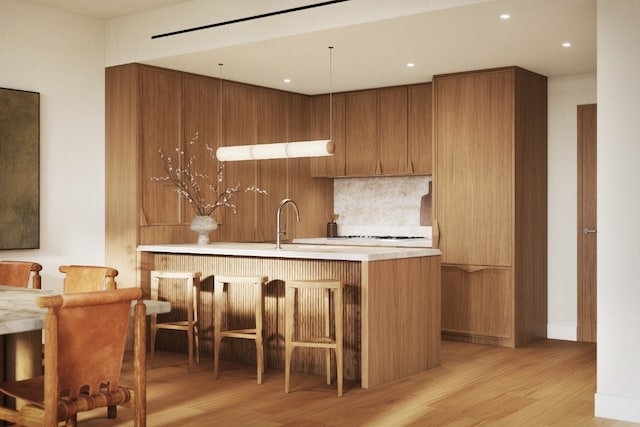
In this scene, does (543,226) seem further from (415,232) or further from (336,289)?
(336,289)

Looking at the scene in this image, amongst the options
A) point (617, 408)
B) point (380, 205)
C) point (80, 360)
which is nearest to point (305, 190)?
point (380, 205)

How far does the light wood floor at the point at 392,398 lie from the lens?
437 centimetres

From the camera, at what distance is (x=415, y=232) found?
813cm

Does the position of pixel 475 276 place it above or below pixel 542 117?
below

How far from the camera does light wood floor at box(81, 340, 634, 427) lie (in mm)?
4367

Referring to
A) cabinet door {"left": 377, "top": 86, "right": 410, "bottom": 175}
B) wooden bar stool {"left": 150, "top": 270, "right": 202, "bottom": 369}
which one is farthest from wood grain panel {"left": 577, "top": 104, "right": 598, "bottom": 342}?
wooden bar stool {"left": 150, "top": 270, "right": 202, "bottom": 369}

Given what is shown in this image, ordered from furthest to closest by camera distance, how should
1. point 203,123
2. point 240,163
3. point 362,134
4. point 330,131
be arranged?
point 330,131 < point 362,134 < point 240,163 < point 203,123

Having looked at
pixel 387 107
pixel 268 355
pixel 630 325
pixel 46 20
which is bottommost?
pixel 268 355

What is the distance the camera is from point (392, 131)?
A: 7848 mm

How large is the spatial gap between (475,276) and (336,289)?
2390 millimetres

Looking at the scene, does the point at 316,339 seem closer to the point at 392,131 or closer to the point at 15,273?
the point at 15,273

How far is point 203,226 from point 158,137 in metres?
0.90

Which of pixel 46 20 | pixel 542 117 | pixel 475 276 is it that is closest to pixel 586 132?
pixel 542 117

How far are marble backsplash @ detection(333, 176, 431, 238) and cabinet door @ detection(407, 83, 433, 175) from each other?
15.8 inches
